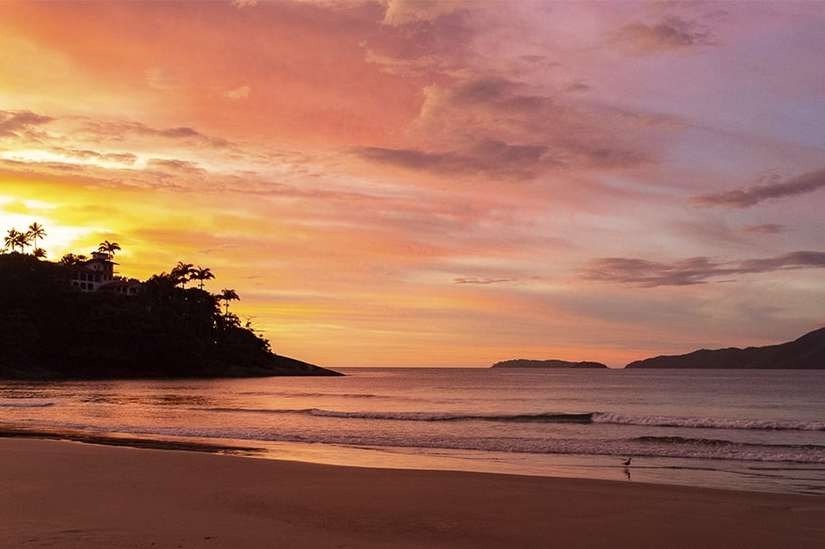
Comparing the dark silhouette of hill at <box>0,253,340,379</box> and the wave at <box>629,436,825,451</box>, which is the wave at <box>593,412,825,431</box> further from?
the dark silhouette of hill at <box>0,253,340,379</box>

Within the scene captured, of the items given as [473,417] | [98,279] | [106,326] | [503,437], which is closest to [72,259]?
[98,279]

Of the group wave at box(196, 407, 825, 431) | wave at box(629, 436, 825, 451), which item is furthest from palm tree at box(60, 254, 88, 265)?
wave at box(629, 436, 825, 451)

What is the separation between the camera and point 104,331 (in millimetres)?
116250

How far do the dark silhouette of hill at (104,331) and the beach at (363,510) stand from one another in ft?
321

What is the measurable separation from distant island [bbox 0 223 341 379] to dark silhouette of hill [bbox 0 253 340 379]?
16 cm

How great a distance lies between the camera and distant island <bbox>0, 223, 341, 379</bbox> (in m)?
107

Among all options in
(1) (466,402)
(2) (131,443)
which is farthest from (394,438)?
(1) (466,402)

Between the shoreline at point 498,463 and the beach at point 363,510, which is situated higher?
the beach at point 363,510

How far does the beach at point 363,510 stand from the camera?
9531mm

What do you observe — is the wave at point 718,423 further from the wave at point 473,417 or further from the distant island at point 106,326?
the distant island at point 106,326

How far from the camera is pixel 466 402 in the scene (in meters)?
56.8

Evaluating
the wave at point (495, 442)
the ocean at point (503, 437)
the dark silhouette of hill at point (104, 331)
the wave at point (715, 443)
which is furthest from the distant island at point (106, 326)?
the wave at point (715, 443)

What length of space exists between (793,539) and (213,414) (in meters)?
35.0

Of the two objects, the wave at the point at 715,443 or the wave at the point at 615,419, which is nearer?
the wave at the point at 715,443
